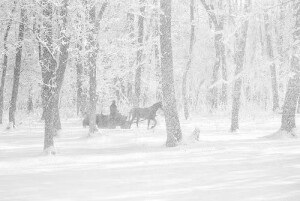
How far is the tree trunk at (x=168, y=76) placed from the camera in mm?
14586

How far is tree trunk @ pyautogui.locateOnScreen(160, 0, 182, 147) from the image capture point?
14586 millimetres

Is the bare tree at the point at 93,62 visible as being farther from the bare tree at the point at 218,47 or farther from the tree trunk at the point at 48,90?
the bare tree at the point at 218,47

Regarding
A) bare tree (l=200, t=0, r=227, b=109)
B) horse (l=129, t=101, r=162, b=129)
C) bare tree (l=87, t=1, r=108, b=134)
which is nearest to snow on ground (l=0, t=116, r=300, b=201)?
bare tree (l=87, t=1, r=108, b=134)

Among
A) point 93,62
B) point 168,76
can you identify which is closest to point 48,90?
point 168,76

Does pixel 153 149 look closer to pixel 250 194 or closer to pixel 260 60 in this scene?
pixel 260 60

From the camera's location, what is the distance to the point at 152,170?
10453mm

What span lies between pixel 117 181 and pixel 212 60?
3501cm

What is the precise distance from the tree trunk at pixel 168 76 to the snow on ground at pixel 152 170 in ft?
1.93

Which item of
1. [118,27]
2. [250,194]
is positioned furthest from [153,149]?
[118,27]

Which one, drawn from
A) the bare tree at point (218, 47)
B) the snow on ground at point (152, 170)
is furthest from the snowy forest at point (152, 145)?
the bare tree at point (218, 47)

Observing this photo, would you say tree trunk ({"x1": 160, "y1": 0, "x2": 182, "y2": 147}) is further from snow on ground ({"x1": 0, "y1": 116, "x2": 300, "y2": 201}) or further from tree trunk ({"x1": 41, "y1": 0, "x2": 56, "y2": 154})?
tree trunk ({"x1": 41, "y1": 0, "x2": 56, "y2": 154})

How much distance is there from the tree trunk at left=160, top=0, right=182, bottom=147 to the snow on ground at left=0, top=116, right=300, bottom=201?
59cm

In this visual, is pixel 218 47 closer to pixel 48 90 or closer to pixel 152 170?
pixel 48 90

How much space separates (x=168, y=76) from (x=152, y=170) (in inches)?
195
